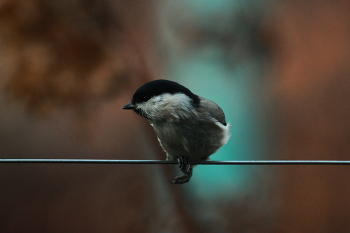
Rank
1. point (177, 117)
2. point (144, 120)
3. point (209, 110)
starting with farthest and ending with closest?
1. point (144, 120)
2. point (209, 110)
3. point (177, 117)

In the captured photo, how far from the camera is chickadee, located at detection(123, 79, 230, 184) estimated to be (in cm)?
118

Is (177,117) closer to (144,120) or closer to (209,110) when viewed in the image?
(209,110)

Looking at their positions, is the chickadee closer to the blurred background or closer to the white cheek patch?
the white cheek patch

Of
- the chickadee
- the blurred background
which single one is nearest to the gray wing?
the chickadee

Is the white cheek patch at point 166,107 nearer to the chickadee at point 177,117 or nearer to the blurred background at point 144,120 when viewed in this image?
the chickadee at point 177,117

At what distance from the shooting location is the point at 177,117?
3.85 ft

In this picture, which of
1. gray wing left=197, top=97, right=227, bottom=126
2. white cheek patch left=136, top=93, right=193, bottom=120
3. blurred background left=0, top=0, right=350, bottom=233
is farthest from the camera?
blurred background left=0, top=0, right=350, bottom=233

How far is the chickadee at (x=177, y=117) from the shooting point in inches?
46.6

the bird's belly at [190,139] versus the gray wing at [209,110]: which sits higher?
the gray wing at [209,110]

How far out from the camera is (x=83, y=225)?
191 cm

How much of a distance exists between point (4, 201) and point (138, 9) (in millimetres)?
1774

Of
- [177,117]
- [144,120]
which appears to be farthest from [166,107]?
[144,120]

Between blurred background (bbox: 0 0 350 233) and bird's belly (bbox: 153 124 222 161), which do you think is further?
blurred background (bbox: 0 0 350 233)

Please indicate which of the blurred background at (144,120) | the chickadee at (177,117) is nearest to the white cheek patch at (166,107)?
the chickadee at (177,117)
